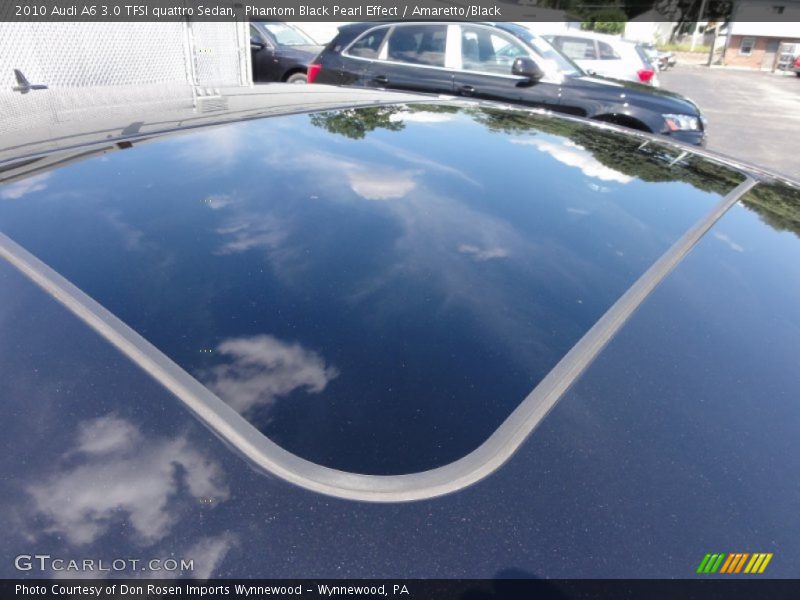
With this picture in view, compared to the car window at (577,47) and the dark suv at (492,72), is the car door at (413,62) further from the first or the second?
the car window at (577,47)

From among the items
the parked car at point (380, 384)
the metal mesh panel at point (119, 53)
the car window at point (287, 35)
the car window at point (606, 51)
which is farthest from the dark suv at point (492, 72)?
the parked car at point (380, 384)

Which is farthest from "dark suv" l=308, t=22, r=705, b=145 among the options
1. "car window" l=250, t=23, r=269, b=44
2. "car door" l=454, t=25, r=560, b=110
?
"car window" l=250, t=23, r=269, b=44

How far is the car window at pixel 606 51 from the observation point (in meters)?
10.7

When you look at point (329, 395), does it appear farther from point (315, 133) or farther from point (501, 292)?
point (315, 133)

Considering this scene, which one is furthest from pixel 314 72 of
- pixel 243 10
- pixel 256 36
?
pixel 256 36

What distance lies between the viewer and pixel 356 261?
48.6 inches

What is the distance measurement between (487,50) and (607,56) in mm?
5456

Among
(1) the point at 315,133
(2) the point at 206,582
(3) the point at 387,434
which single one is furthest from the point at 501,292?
(1) the point at 315,133

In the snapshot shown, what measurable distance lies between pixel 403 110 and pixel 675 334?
1717 millimetres

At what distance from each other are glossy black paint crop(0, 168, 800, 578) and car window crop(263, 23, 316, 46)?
422 inches

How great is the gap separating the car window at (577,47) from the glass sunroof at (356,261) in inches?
397

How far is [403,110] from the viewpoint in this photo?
2484mm

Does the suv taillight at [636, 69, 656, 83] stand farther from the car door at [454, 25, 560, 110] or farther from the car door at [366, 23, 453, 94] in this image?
the car door at [366, 23, 453, 94]

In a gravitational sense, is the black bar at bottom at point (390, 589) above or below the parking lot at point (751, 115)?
above
